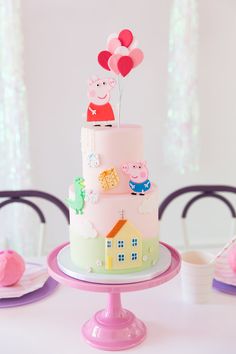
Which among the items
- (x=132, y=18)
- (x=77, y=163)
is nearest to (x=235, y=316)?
(x=77, y=163)

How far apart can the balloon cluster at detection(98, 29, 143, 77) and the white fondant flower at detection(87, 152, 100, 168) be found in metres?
0.17

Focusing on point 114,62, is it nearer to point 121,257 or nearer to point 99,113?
point 99,113

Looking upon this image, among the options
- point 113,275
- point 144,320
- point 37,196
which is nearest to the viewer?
point 113,275

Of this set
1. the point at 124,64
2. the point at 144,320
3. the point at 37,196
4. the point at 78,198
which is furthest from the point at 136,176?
the point at 37,196

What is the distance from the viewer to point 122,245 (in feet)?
3.02

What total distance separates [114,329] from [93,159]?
35 cm

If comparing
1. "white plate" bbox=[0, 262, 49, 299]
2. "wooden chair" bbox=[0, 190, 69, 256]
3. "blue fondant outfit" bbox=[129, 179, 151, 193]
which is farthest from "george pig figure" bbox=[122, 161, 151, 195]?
Answer: "wooden chair" bbox=[0, 190, 69, 256]

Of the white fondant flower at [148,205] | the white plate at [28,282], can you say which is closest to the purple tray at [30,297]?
the white plate at [28,282]

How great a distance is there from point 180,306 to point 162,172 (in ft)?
4.77

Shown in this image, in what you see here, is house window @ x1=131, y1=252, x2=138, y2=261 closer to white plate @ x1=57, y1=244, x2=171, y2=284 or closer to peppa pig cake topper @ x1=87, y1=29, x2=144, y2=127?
white plate @ x1=57, y1=244, x2=171, y2=284

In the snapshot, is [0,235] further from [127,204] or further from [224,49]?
[127,204]

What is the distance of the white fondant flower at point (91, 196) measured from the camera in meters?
0.93

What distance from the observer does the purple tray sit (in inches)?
44.9

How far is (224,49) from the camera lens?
2479mm
